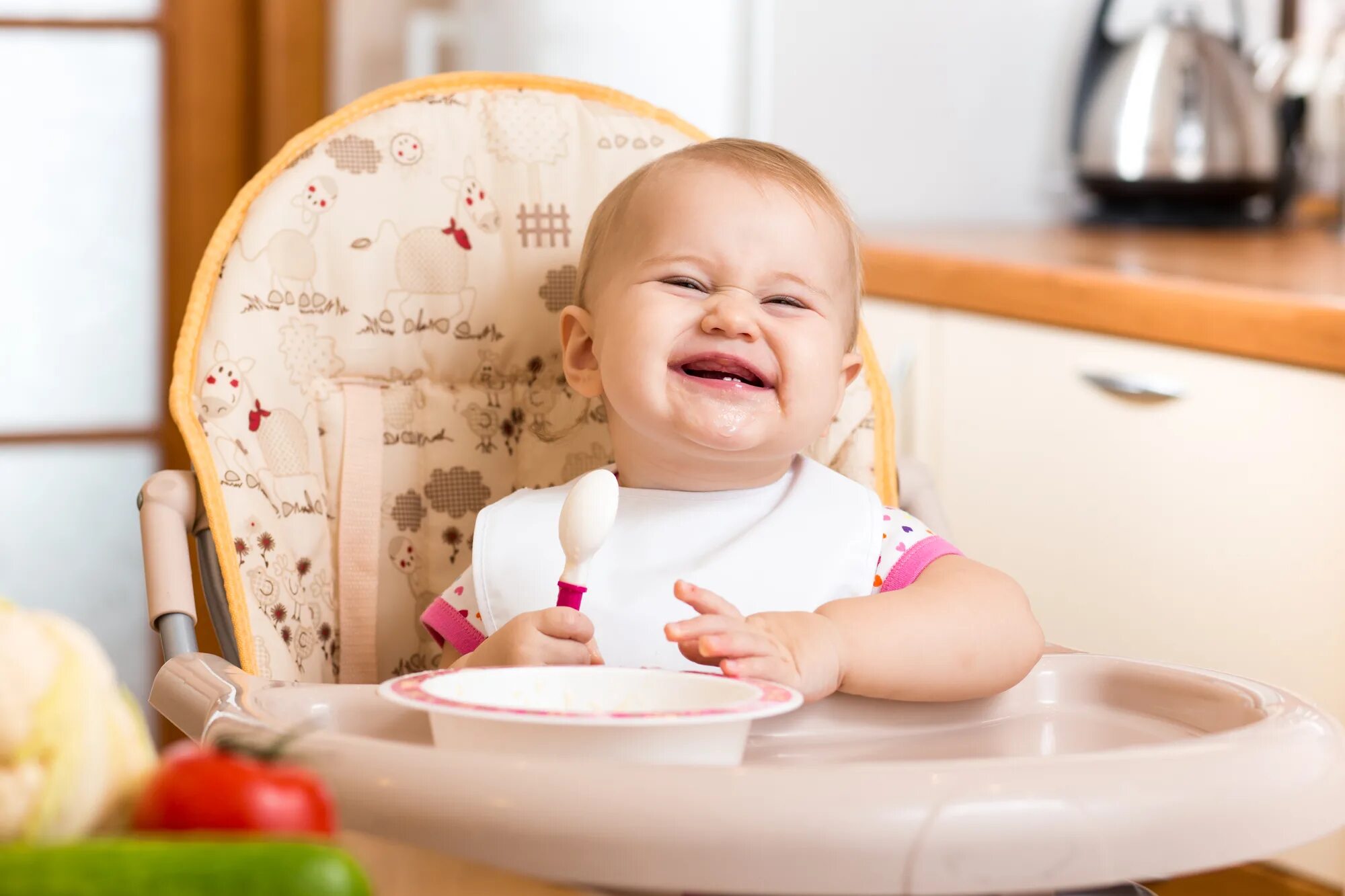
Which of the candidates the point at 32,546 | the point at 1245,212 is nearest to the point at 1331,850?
the point at 1245,212

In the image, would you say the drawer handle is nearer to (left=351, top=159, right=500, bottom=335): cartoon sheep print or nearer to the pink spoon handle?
(left=351, top=159, right=500, bottom=335): cartoon sheep print

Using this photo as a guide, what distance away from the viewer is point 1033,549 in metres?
1.73

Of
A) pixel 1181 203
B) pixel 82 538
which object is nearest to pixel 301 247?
pixel 82 538

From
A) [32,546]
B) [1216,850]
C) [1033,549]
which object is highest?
[1216,850]

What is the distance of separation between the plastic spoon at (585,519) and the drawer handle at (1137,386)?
90 cm

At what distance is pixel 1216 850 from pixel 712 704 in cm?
21

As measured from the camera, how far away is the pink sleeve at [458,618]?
982 millimetres

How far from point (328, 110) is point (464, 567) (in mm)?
1234

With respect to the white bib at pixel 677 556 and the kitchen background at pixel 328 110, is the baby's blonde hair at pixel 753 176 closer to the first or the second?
the white bib at pixel 677 556

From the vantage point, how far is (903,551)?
993 millimetres

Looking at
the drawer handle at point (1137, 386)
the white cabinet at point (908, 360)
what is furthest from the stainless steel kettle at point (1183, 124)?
the drawer handle at point (1137, 386)

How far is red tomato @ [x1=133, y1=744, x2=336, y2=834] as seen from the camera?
0.41 metres

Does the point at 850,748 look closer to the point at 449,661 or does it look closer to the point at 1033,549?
the point at 449,661

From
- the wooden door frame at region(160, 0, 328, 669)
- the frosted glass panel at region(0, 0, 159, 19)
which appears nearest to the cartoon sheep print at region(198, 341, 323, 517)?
the wooden door frame at region(160, 0, 328, 669)
